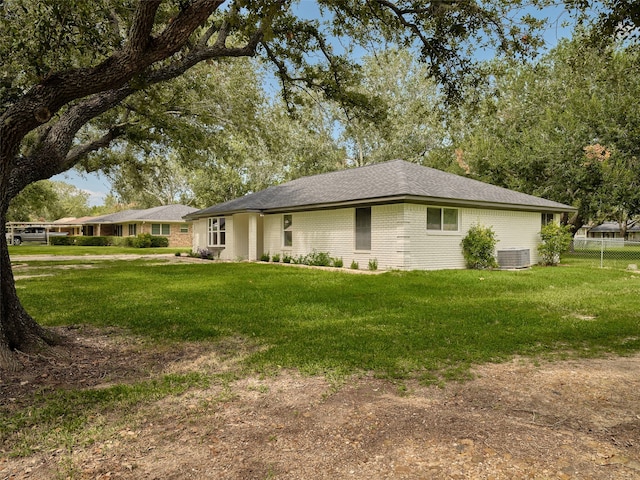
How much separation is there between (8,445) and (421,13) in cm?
693

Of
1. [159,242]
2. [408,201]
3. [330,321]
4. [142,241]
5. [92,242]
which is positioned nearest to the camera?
[330,321]

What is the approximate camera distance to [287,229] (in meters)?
19.8

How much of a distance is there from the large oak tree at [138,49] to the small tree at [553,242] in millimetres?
12688

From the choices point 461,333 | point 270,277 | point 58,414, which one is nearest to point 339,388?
point 58,414

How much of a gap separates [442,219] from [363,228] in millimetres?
2858

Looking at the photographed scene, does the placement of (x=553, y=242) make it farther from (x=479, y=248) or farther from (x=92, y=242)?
(x=92, y=242)

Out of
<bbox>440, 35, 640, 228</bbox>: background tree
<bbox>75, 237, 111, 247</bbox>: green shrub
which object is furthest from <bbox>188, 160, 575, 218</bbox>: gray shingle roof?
<bbox>75, 237, 111, 247</bbox>: green shrub

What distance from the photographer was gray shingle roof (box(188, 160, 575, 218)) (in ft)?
49.1

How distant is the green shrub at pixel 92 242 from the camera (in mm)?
41562

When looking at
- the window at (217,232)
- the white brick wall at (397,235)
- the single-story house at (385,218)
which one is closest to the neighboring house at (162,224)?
the window at (217,232)

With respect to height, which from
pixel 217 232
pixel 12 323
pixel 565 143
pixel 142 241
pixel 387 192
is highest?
pixel 565 143

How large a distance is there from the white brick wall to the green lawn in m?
1.48

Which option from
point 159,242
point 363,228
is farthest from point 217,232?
point 159,242

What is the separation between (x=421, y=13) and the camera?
6.45 metres
